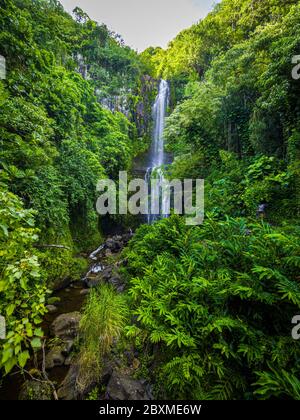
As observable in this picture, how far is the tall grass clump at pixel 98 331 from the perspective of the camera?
2873mm

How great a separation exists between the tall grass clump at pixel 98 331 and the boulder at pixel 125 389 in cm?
36

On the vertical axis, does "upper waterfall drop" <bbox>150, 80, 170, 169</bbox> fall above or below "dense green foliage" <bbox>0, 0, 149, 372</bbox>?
above

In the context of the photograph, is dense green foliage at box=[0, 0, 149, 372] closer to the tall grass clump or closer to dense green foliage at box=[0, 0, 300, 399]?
dense green foliage at box=[0, 0, 300, 399]

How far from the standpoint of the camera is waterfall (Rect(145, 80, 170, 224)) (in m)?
15.9

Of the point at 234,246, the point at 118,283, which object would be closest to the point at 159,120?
the point at 118,283

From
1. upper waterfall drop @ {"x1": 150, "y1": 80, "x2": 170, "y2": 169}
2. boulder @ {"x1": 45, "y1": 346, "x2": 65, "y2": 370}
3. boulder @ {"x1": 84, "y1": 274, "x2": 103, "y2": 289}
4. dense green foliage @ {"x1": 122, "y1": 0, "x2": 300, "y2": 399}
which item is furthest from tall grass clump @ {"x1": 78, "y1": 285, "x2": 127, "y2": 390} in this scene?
upper waterfall drop @ {"x1": 150, "y1": 80, "x2": 170, "y2": 169}

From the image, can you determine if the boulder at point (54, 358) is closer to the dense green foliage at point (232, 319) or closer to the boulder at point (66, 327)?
the boulder at point (66, 327)

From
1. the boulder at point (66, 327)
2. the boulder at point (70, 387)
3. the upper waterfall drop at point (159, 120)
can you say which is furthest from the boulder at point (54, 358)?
the upper waterfall drop at point (159, 120)

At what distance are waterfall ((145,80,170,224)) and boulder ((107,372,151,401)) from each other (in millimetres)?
12860

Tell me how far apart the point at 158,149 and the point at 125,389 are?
1931 cm

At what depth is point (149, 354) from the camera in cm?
291

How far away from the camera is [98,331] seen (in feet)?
10.6

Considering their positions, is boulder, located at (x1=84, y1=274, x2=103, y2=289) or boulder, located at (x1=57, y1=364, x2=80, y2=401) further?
boulder, located at (x1=84, y1=274, x2=103, y2=289)

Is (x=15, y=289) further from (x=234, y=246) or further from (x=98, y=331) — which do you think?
(x=234, y=246)
